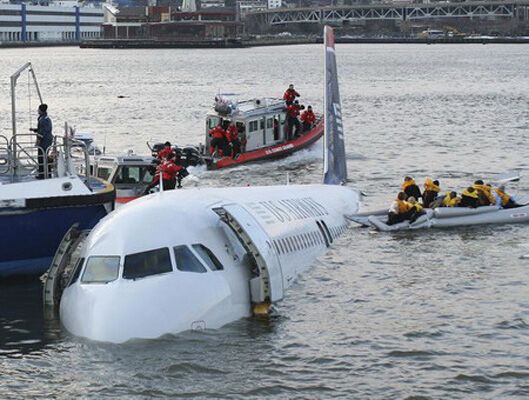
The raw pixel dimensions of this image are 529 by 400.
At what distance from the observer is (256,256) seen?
79.7 feet

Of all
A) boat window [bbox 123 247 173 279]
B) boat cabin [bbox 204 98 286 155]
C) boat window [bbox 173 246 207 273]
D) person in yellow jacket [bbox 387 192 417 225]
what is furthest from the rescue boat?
boat window [bbox 123 247 173 279]

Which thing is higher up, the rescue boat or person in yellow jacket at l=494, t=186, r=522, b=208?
the rescue boat

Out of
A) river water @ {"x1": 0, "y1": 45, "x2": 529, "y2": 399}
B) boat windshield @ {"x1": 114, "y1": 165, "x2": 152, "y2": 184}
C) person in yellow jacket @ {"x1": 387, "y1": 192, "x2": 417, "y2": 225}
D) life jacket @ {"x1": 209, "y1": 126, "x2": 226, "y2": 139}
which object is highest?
life jacket @ {"x1": 209, "y1": 126, "x2": 226, "y2": 139}

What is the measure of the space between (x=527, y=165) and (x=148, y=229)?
41.5 meters

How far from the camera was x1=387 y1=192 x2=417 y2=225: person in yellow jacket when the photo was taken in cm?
3994

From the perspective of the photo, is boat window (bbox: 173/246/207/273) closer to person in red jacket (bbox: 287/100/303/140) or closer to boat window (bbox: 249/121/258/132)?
boat window (bbox: 249/121/258/132)

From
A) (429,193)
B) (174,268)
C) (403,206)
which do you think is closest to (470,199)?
(429,193)

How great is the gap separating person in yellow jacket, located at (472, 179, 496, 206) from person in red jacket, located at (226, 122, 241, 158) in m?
18.2

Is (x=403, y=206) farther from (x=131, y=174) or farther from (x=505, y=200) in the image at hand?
(x=131, y=174)

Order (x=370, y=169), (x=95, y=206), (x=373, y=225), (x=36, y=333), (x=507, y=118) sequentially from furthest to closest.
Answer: (x=507, y=118) < (x=370, y=169) < (x=373, y=225) < (x=95, y=206) < (x=36, y=333)

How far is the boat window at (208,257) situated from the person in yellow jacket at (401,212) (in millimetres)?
17467

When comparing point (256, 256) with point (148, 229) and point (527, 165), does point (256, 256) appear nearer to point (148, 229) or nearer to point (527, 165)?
point (148, 229)

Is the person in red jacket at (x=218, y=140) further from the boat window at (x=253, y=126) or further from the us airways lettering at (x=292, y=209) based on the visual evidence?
the us airways lettering at (x=292, y=209)

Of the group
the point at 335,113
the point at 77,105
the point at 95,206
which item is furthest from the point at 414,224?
the point at 77,105
